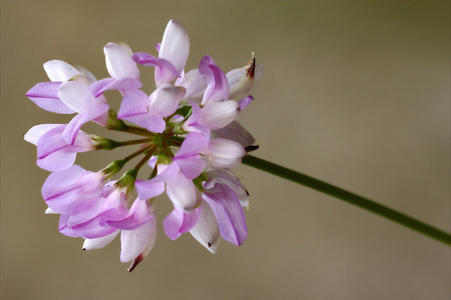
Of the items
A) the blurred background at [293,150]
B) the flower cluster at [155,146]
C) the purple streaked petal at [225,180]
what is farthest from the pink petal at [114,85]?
the blurred background at [293,150]

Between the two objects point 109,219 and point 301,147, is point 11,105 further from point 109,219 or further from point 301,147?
point 109,219

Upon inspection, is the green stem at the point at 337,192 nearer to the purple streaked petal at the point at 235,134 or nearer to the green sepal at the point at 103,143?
the purple streaked petal at the point at 235,134

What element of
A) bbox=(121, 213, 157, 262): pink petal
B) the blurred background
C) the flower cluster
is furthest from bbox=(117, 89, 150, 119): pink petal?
the blurred background

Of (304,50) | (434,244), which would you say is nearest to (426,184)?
(434,244)

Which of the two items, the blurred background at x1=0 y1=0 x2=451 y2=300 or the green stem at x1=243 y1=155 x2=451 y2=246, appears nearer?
the green stem at x1=243 y1=155 x2=451 y2=246

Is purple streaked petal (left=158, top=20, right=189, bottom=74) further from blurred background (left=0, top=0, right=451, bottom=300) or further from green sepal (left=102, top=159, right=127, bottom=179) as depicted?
blurred background (left=0, top=0, right=451, bottom=300)

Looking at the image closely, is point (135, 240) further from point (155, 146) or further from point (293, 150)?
point (293, 150)
